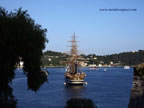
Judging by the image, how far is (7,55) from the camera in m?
16.5

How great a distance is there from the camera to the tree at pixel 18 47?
1655 centimetres

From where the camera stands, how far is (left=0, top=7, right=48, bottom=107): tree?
16.5 meters

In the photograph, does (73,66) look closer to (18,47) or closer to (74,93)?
(74,93)

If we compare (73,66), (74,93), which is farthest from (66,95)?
(73,66)

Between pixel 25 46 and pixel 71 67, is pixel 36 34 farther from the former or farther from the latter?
pixel 71 67

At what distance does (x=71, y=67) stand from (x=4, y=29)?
261ft

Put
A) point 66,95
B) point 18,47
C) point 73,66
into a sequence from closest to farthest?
point 18,47 → point 66,95 → point 73,66

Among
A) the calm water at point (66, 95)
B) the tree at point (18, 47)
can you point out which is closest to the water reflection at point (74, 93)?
the calm water at point (66, 95)

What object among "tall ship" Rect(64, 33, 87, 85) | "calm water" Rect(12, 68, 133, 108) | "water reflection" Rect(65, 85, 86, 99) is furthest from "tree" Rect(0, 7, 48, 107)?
"tall ship" Rect(64, 33, 87, 85)

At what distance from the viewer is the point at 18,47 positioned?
16.9m

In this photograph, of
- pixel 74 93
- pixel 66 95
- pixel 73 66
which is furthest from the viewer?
pixel 73 66

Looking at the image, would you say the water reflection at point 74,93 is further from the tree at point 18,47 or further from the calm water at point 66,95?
the tree at point 18,47

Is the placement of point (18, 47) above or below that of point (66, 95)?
above

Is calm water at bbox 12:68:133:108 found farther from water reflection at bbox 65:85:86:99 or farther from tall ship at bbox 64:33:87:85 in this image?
tall ship at bbox 64:33:87:85
